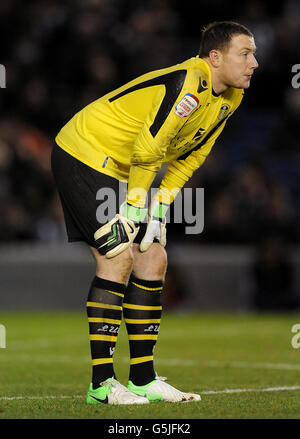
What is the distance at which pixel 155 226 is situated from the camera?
5852 mm

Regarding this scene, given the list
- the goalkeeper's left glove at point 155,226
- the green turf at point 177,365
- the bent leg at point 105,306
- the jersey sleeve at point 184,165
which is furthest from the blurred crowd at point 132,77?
the bent leg at point 105,306

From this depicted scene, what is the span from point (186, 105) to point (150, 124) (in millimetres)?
225

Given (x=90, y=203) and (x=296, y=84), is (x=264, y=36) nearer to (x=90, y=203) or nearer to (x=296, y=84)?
(x=296, y=84)

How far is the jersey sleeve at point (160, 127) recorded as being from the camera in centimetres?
550

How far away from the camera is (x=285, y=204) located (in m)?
13.9

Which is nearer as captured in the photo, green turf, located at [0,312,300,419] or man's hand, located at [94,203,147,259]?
green turf, located at [0,312,300,419]

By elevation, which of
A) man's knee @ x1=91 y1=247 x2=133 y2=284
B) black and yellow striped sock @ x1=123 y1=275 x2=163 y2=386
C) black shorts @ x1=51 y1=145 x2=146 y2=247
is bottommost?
black and yellow striped sock @ x1=123 y1=275 x2=163 y2=386

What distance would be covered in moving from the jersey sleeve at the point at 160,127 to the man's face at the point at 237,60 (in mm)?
217

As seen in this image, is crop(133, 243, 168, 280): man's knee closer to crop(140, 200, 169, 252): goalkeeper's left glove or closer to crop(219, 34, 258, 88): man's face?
crop(140, 200, 169, 252): goalkeeper's left glove

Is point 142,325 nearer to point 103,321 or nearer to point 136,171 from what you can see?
point 103,321

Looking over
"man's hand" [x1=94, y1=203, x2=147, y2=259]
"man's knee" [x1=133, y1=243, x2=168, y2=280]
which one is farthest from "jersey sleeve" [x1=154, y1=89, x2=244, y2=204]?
"man's hand" [x1=94, y1=203, x2=147, y2=259]

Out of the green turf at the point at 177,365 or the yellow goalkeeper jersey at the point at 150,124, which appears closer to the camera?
the green turf at the point at 177,365

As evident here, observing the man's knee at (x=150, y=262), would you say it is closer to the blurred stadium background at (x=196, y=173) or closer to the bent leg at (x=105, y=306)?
the bent leg at (x=105, y=306)

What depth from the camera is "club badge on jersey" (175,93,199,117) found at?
5496 millimetres
